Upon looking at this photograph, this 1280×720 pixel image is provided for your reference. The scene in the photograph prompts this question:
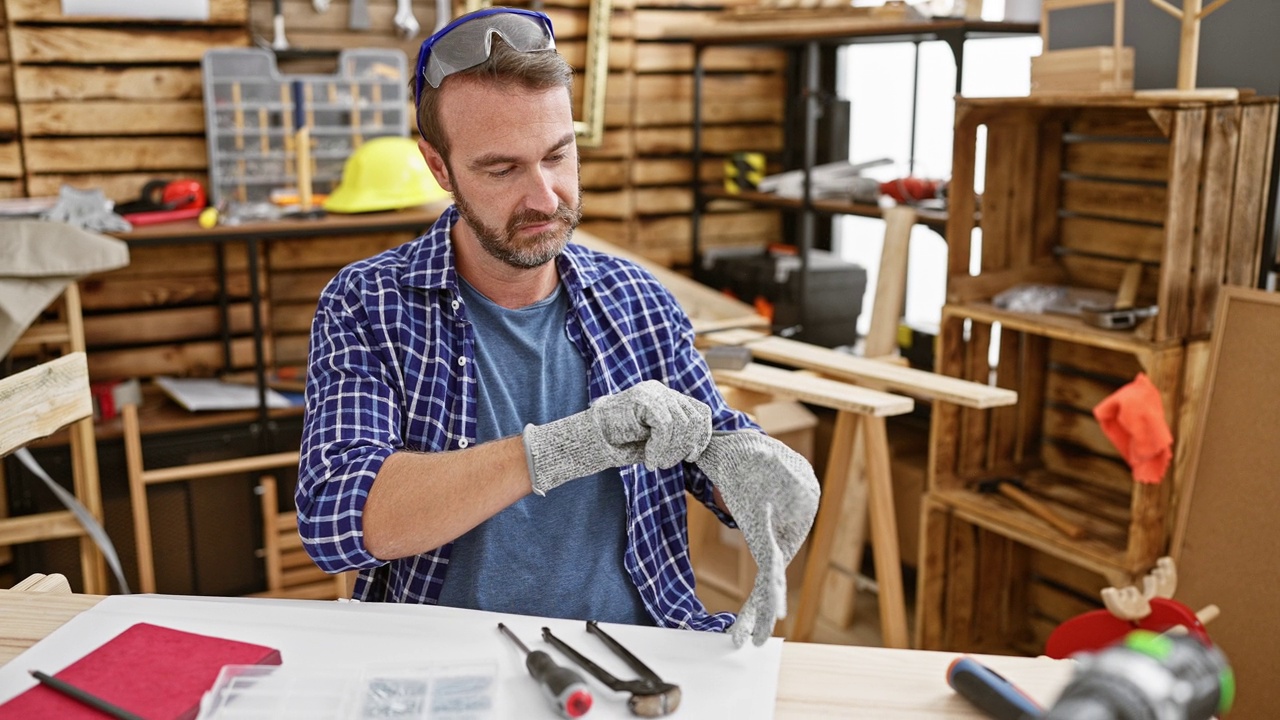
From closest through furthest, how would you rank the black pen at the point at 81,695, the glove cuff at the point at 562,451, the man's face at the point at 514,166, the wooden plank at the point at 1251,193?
1. the black pen at the point at 81,695
2. the glove cuff at the point at 562,451
3. the man's face at the point at 514,166
4. the wooden plank at the point at 1251,193

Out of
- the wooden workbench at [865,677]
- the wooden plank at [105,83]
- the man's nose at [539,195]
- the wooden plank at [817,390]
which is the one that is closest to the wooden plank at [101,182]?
the wooden plank at [105,83]

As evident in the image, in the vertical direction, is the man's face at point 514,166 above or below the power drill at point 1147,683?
above

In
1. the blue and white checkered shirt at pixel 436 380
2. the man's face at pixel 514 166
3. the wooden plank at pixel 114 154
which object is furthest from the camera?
the wooden plank at pixel 114 154

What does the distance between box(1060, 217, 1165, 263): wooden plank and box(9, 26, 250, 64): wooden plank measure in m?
2.51

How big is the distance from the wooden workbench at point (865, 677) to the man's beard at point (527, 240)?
0.69 m

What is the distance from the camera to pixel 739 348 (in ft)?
8.89

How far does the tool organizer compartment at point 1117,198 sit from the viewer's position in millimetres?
2309

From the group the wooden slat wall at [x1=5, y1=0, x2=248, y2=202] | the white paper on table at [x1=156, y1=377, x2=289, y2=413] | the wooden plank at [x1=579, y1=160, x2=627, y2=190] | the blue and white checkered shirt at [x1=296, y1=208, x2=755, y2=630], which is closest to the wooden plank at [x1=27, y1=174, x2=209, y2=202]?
the wooden slat wall at [x1=5, y1=0, x2=248, y2=202]

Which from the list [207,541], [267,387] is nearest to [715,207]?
[267,387]

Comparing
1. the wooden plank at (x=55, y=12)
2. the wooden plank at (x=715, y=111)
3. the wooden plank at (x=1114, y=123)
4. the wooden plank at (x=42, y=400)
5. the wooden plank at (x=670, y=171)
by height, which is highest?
the wooden plank at (x=55, y=12)

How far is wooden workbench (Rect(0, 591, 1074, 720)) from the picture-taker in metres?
1.16

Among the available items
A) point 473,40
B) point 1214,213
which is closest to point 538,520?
point 473,40

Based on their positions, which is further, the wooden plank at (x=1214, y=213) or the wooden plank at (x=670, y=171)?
the wooden plank at (x=670, y=171)

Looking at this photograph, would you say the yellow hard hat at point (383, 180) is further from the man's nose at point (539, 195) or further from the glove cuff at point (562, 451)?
the glove cuff at point (562, 451)
